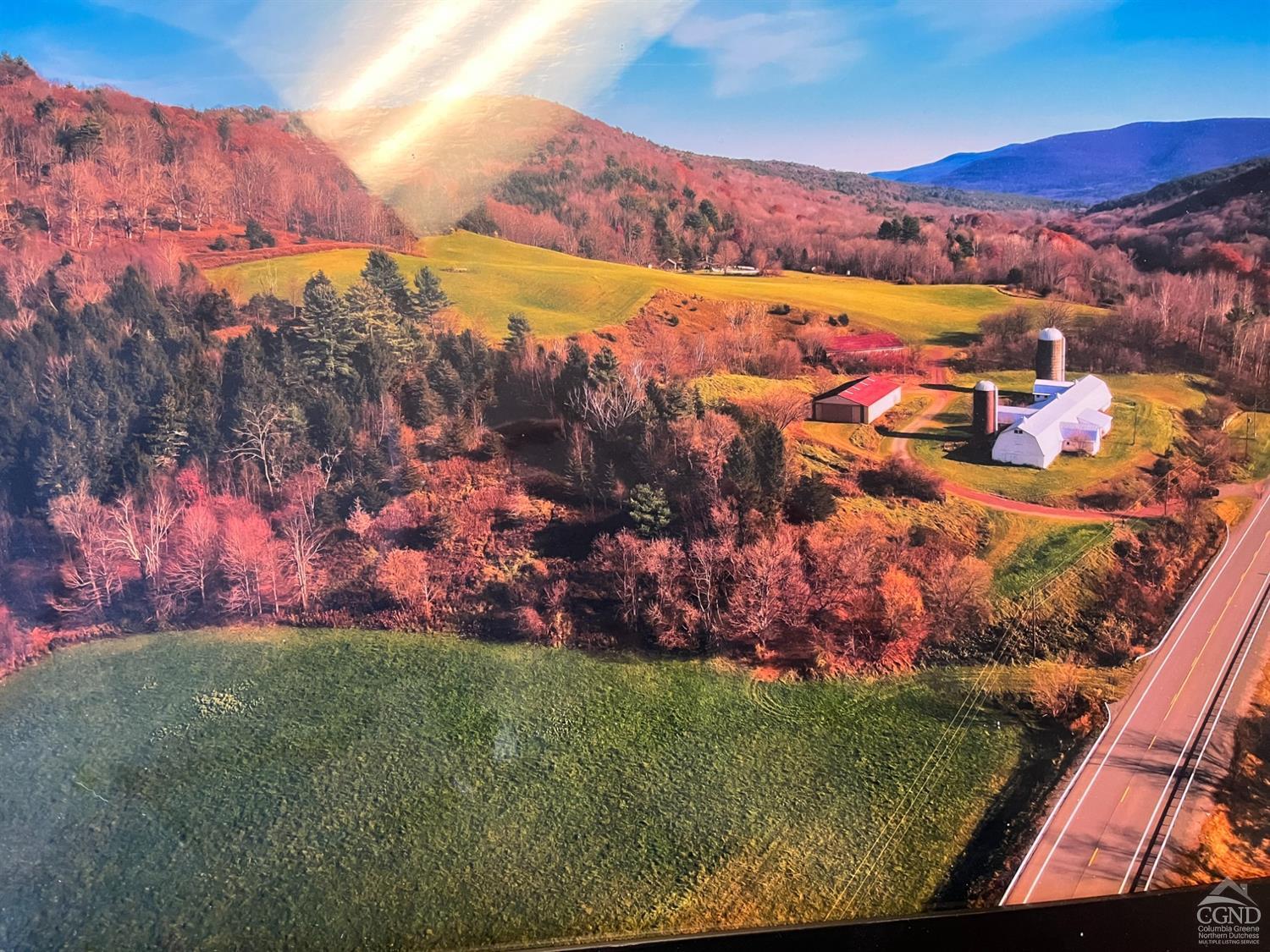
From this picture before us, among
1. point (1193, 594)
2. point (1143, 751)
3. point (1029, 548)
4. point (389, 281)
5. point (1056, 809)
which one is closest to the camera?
point (1056, 809)

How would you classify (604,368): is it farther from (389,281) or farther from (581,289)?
(389,281)

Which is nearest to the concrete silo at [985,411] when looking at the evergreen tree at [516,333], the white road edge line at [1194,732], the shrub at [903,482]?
the shrub at [903,482]

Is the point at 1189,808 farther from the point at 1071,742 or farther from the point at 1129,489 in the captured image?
the point at 1129,489

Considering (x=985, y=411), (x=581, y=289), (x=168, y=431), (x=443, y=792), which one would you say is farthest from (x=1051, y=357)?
(x=168, y=431)

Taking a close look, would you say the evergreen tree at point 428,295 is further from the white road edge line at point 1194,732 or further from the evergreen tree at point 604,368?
the white road edge line at point 1194,732

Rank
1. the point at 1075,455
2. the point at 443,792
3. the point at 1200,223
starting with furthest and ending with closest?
the point at 1200,223 < the point at 1075,455 < the point at 443,792

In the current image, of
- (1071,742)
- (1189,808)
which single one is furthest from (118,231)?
(1189,808)

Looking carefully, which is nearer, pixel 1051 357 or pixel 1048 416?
pixel 1048 416
